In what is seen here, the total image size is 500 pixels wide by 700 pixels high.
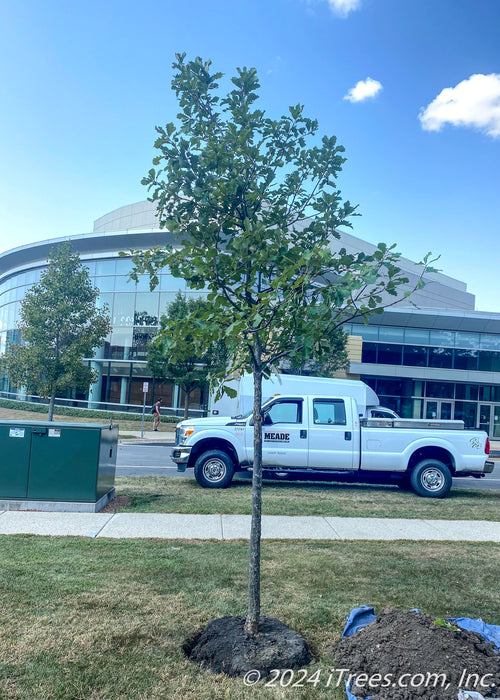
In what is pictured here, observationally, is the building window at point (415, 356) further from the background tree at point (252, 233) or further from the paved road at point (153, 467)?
the background tree at point (252, 233)

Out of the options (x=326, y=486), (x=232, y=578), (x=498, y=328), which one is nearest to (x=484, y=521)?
(x=326, y=486)

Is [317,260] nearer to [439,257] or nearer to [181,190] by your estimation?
[439,257]

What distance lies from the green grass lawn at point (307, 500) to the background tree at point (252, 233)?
5.30 m

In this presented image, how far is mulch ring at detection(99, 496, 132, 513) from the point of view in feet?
29.2

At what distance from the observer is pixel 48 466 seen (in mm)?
8625

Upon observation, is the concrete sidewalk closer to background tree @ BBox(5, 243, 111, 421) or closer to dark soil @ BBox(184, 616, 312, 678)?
dark soil @ BBox(184, 616, 312, 678)

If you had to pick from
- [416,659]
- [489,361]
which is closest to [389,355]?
[489,361]

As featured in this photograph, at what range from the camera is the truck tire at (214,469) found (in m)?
11.6

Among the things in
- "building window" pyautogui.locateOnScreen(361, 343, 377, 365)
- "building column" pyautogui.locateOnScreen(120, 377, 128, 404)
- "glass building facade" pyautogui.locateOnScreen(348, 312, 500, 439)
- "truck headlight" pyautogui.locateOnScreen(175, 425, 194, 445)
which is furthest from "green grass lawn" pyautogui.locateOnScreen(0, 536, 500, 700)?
"building column" pyautogui.locateOnScreen(120, 377, 128, 404)

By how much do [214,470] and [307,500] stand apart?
84.8 inches

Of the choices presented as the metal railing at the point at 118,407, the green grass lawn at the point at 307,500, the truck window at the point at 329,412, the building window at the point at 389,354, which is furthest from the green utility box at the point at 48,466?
the building window at the point at 389,354

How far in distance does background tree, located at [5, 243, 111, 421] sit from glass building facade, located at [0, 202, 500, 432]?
1068cm

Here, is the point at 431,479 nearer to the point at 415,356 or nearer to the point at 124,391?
the point at 415,356

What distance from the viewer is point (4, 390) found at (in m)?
45.5
